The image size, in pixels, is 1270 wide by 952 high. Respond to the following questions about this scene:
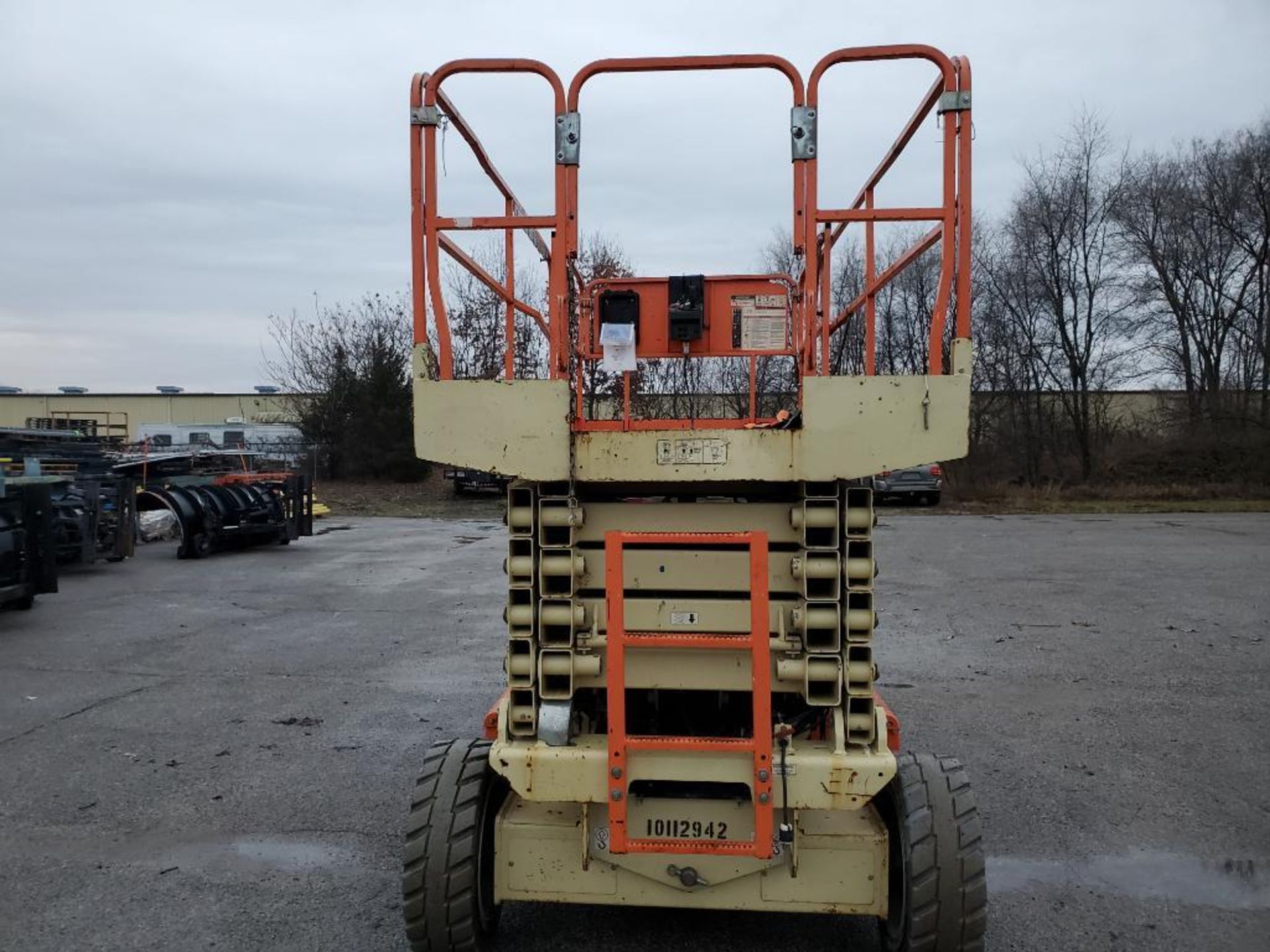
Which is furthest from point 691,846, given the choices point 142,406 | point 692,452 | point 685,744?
point 142,406

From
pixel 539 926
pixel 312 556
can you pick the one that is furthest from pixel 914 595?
pixel 312 556

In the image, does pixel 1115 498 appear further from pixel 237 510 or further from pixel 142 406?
pixel 142 406

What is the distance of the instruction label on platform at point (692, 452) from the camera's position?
2805 mm

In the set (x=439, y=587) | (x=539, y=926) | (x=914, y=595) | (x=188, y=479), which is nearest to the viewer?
(x=539, y=926)

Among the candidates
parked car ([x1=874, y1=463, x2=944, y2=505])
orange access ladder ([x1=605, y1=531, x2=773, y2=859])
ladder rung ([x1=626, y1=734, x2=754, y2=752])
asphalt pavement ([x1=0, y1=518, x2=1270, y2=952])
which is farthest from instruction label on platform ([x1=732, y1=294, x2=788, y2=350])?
parked car ([x1=874, y1=463, x2=944, y2=505])

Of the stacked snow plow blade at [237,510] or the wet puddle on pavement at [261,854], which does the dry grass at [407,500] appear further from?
the wet puddle on pavement at [261,854]

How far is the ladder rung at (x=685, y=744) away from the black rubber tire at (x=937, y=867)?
0.61 metres

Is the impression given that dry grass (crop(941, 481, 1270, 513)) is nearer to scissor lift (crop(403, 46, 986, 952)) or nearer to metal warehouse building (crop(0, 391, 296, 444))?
scissor lift (crop(403, 46, 986, 952))

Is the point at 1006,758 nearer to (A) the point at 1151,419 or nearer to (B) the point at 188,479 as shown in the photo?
(B) the point at 188,479

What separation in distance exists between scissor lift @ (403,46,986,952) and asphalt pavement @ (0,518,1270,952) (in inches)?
21.1

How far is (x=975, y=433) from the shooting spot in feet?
97.7

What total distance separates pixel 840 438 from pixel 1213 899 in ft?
8.39

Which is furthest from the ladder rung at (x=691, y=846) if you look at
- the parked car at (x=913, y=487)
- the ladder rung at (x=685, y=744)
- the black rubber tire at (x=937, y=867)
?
the parked car at (x=913, y=487)

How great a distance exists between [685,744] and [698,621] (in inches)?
15.0
